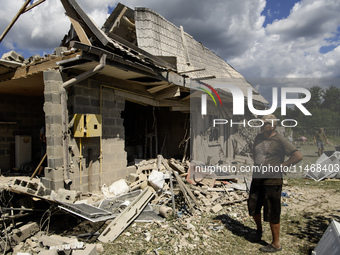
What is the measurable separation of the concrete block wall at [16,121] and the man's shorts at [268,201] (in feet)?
25.6

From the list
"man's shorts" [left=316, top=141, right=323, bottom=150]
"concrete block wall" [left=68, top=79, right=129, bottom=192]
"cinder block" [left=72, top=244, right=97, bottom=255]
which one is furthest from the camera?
"man's shorts" [left=316, top=141, right=323, bottom=150]

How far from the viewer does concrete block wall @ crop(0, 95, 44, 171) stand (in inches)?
314

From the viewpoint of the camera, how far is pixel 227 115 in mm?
12539

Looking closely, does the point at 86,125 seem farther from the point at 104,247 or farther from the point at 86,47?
the point at 104,247

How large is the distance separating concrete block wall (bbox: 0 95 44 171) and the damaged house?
0.10 ft

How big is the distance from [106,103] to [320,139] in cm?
1069

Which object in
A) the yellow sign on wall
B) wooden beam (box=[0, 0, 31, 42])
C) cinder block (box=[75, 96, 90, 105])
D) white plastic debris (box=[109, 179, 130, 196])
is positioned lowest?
white plastic debris (box=[109, 179, 130, 196])

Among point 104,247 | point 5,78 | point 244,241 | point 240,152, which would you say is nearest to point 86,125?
point 104,247

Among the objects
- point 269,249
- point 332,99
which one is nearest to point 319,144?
point 332,99

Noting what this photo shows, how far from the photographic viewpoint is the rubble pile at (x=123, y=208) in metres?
4.13

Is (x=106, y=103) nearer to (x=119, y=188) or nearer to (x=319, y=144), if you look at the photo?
(x=119, y=188)

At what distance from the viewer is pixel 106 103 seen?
6297mm

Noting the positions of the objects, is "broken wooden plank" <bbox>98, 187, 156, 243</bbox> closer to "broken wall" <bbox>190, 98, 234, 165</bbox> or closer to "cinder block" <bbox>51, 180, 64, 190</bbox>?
"cinder block" <bbox>51, 180, 64, 190</bbox>

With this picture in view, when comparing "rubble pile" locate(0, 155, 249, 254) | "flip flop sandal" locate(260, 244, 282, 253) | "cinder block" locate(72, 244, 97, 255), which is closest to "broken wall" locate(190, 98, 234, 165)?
"rubble pile" locate(0, 155, 249, 254)
